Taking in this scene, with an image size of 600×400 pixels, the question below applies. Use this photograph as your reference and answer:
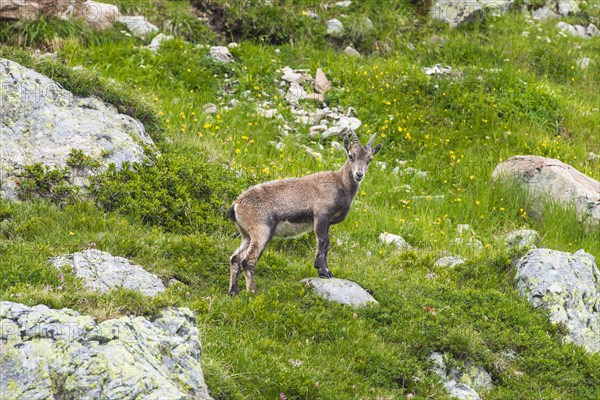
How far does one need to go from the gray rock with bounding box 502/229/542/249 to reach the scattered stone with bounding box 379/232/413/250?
1.97m

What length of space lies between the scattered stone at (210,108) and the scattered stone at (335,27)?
5.56m

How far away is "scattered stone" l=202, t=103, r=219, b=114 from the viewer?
60.0 ft

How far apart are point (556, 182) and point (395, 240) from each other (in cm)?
456

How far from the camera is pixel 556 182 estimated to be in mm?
16344

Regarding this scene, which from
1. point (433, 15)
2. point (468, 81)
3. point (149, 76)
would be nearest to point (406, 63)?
point (468, 81)

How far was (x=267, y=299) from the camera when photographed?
10.5 m

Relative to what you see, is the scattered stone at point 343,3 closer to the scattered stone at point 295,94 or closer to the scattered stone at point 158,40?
the scattered stone at point 295,94

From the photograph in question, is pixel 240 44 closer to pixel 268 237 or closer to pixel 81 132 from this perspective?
pixel 81 132

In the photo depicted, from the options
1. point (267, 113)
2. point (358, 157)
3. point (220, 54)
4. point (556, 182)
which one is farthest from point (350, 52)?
point (358, 157)

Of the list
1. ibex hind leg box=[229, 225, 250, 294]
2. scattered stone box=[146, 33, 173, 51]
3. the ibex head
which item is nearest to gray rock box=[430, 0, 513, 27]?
scattered stone box=[146, 33, 173, 51]

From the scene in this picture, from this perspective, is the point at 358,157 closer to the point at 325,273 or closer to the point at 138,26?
the point at 325,273

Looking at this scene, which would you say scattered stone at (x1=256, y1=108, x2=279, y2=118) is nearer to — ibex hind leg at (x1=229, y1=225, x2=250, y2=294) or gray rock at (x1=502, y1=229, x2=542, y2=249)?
gray rock at (x1=502, y1=229, x2=542, y2=249)

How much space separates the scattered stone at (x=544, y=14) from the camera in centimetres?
2629

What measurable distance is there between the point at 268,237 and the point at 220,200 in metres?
2.69
